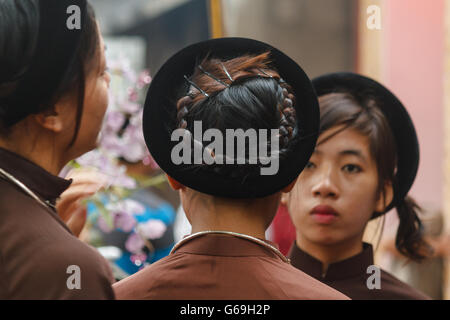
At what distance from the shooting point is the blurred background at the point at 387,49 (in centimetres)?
404

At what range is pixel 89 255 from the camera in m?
1.08

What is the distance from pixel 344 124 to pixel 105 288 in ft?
2.93

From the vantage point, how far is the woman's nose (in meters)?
1.74

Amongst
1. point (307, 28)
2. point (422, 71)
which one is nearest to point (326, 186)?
point (422, 71)

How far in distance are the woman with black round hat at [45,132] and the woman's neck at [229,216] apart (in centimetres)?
19

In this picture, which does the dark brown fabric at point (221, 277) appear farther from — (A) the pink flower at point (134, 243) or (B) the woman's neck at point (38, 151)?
(A) the pink flower at point (134, 243)

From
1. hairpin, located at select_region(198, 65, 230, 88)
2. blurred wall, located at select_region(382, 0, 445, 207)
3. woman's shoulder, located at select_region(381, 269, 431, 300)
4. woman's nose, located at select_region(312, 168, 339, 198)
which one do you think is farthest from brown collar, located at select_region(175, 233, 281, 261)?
blurred wall, located at select_region(382, 0, 445, 207)

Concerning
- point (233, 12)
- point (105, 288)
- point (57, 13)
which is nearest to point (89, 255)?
point (105, 288)

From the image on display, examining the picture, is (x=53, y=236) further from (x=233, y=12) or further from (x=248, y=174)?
(x=233, y=12)

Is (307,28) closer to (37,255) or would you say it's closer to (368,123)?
(368,123)

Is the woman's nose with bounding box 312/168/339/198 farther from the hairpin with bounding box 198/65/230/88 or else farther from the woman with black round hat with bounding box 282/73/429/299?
the hairpin with bounding box 198/65/230/88

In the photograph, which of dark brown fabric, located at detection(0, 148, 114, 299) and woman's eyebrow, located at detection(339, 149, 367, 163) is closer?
dark brown fabric, located at detection(0, 148, 114, 299)

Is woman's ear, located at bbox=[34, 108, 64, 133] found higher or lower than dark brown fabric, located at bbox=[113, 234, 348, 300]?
higher

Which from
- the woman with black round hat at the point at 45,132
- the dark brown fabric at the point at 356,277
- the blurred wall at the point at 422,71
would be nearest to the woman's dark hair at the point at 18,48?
the woman with black round hat at the point at 45,132
